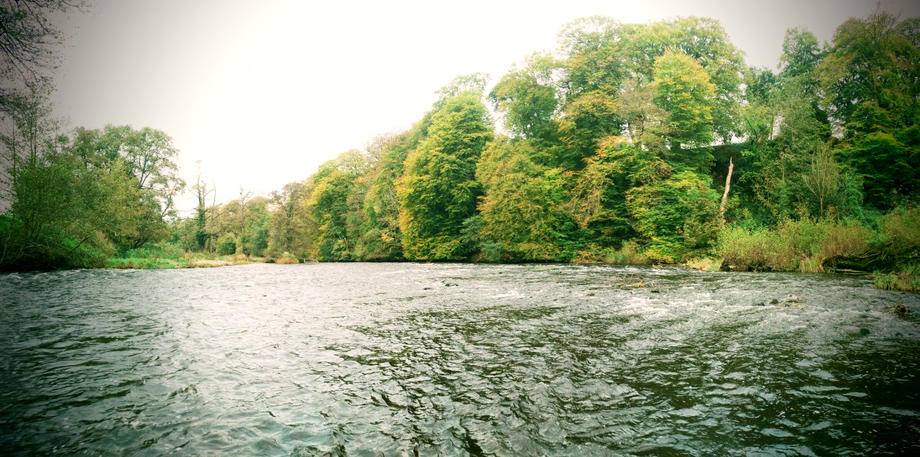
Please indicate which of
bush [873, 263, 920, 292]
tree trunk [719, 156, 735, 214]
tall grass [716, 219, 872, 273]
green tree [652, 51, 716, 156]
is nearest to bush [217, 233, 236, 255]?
green tree [652, 51, 716, 156]

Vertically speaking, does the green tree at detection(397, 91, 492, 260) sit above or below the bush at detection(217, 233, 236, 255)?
above

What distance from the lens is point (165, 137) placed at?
5022 centimetres

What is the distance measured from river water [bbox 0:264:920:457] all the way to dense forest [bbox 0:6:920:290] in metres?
8.73

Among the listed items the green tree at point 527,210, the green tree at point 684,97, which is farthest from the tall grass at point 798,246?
the green tree at point 527,210

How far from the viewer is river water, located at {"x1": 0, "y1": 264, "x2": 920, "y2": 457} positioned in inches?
162

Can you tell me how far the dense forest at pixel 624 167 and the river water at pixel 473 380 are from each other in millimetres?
8735

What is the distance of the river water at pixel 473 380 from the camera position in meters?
4.12

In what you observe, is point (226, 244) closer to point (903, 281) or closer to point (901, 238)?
point (903, 281)

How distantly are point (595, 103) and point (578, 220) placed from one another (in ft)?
36.8

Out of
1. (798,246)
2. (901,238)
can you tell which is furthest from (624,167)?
(901,238)

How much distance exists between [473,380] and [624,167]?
103 feet

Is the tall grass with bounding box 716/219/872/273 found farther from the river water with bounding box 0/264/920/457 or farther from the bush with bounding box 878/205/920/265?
the river water with bounding box 0/264/920/457

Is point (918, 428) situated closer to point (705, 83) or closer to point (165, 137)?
point (705, 83)

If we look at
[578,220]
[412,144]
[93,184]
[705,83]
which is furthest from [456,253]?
[93,184]
